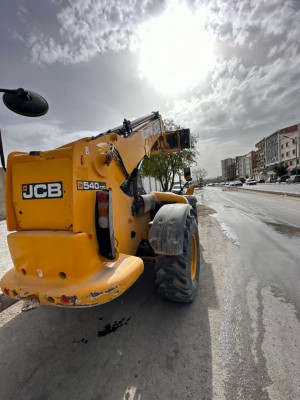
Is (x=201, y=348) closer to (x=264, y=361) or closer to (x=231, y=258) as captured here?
(x=264, y=361)

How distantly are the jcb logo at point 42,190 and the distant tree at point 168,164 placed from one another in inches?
594

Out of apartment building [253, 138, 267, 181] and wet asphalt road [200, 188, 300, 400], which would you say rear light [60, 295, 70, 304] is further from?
apartment building [253, 138, 267, 181]

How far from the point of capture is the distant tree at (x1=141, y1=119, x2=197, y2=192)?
1758 centimetres

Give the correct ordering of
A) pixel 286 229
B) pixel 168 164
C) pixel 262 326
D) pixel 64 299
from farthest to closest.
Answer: pixel 168 164 → pixel 286 229 → pixel 262 326 → pixel 64 299

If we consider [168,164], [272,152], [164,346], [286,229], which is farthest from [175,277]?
[272,152]

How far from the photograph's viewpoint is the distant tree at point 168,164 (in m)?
17.6

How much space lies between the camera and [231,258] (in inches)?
181

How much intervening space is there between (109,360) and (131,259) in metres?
1.01

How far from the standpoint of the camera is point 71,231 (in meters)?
2.04

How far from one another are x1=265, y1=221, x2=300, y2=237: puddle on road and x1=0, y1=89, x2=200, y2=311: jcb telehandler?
206 inches

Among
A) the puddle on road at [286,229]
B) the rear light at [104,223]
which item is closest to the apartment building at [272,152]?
the puddle on road at [286,229]

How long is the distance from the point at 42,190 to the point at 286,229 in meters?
7.42

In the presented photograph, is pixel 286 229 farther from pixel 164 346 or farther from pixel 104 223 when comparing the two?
pixel 104 223

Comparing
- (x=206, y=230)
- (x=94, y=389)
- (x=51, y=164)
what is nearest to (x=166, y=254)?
(x=94, y=389)
